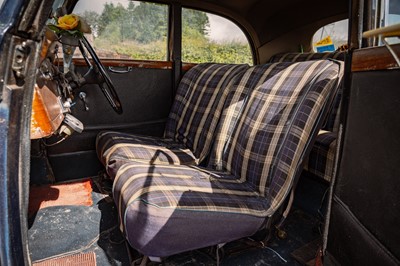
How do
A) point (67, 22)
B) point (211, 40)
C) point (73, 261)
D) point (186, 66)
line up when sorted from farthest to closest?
point (211, 40), point (186, 66), point (67, 22), point (73, 261)

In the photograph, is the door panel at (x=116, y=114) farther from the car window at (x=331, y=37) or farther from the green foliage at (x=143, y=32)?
the car window at (x=331, y=37)

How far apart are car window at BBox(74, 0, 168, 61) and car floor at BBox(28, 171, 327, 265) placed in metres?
1.09

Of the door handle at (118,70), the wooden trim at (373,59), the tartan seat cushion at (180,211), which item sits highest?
the door handle at (118,70)

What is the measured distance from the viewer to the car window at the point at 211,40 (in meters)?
2.48

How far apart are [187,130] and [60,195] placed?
0.92 metres

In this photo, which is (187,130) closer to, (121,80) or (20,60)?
(121,80)

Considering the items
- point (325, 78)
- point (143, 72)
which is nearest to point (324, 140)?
point (325, 78)

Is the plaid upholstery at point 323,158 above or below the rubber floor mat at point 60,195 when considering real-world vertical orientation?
above

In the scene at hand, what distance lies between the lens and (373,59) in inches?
29.0

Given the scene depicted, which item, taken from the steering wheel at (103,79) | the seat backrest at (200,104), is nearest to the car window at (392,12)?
the seat backrest at (200,104)

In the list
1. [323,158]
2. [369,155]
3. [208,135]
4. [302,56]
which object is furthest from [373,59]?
[302,56]

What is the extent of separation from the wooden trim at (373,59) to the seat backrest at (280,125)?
415 mm

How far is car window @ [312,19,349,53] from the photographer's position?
2.38 meters

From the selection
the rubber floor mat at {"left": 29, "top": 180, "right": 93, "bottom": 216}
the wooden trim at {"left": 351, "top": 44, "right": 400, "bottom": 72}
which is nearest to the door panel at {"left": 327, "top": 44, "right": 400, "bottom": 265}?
the wooden trim at {"left": 351, "top": 44, "right": 400, "bottom": 72}
